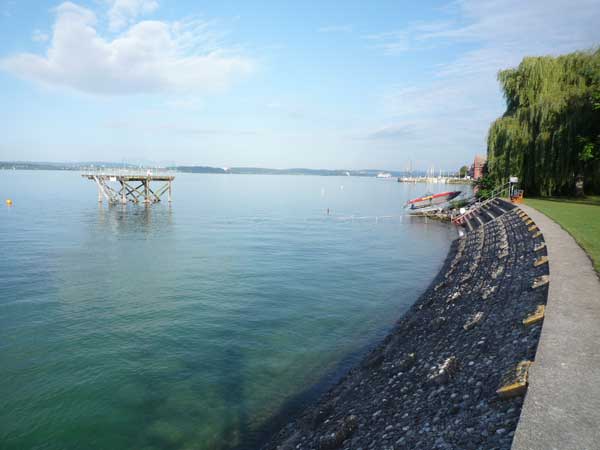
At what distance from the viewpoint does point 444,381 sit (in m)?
7.44

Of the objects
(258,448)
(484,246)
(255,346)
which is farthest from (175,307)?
(484,246)

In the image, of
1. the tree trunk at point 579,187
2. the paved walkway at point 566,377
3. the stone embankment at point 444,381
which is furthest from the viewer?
the tree trunk at point 579,187

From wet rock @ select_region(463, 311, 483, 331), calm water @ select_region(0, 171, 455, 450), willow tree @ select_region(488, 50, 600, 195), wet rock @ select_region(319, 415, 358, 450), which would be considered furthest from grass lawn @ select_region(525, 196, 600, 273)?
wet rock @ select_region(319, 415, 358, 450)

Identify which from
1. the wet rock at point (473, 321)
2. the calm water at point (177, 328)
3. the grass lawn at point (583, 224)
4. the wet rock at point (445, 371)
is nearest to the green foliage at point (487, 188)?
the grass lawn at point (583, 224)

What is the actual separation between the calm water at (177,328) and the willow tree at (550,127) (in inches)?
611

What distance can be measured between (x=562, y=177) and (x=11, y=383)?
39827mm

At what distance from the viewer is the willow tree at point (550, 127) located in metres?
32.7

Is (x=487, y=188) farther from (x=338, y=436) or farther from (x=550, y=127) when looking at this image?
(x=338, y=436)

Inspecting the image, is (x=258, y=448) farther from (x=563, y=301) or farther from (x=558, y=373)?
(x=563, y=301)

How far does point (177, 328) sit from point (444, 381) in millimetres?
9692

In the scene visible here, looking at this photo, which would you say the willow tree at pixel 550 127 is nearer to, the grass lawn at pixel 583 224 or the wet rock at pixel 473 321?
the grass lawn at pixel 583 224

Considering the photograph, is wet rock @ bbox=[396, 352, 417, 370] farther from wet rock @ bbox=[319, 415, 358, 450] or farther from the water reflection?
the water reflection

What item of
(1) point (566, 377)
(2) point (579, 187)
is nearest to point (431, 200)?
(2) point (579, 187)

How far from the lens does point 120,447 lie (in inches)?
323
